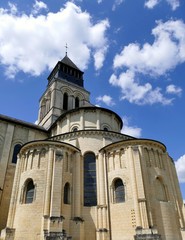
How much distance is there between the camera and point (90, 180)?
18812 millimetres

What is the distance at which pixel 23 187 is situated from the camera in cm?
1692

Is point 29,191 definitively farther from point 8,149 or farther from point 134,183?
point 134,183

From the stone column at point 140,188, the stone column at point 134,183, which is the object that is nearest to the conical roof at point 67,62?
the stone column at point 134,183

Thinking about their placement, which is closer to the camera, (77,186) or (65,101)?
(77,186)

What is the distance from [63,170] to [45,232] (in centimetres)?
502

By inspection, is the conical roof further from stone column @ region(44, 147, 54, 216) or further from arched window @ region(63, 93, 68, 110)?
stone column @ region(44, 147, 54, 216)

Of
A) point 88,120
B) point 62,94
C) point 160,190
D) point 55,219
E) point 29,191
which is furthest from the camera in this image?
point 62,94

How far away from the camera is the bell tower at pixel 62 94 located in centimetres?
3398

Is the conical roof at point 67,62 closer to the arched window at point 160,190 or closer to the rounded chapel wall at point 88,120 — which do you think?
the rounded chapel wall at point 88,120

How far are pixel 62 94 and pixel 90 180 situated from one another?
20.7 metres

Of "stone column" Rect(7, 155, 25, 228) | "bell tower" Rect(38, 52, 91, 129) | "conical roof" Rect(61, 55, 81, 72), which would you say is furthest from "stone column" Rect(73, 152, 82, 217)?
"conical roof" Rect(61, 55, 81, 72)

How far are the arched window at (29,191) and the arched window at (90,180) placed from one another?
457 cm

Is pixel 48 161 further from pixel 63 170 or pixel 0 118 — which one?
pixel 0 118

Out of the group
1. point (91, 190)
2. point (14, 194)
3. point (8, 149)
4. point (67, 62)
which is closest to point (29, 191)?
point (14, 194)
